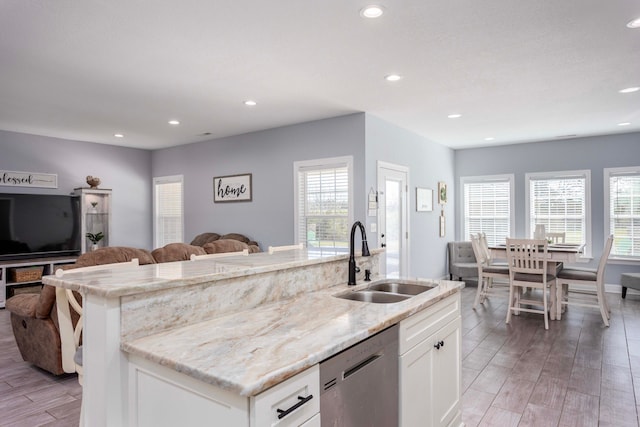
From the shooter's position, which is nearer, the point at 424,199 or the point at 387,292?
the point at 387,292

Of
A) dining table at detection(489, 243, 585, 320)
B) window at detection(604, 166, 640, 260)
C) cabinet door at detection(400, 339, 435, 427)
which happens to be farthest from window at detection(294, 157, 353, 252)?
window at detection(604, 166, 640, 260)

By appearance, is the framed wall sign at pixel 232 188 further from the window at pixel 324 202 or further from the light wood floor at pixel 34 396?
the light wood floor at pixel 34 396

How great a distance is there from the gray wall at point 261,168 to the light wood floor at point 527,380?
2304mm

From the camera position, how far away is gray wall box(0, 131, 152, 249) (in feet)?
20.5

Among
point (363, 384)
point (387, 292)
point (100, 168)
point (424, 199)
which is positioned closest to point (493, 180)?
point (424, 199)

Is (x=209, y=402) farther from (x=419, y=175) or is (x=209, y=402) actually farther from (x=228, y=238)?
(x=419, y=175)

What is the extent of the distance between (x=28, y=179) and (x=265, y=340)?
6.61m

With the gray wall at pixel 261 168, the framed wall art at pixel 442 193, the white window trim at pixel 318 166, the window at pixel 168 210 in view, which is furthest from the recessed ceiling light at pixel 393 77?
the window at pixel 168 210

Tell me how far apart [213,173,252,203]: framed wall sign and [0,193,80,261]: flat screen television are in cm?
225

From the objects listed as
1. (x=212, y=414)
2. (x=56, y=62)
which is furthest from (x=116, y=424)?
(x=56, y=62)

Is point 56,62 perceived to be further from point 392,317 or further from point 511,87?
point 511,87

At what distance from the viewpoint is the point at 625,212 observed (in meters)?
6.62

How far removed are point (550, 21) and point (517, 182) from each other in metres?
5.26

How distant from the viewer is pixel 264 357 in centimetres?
126
